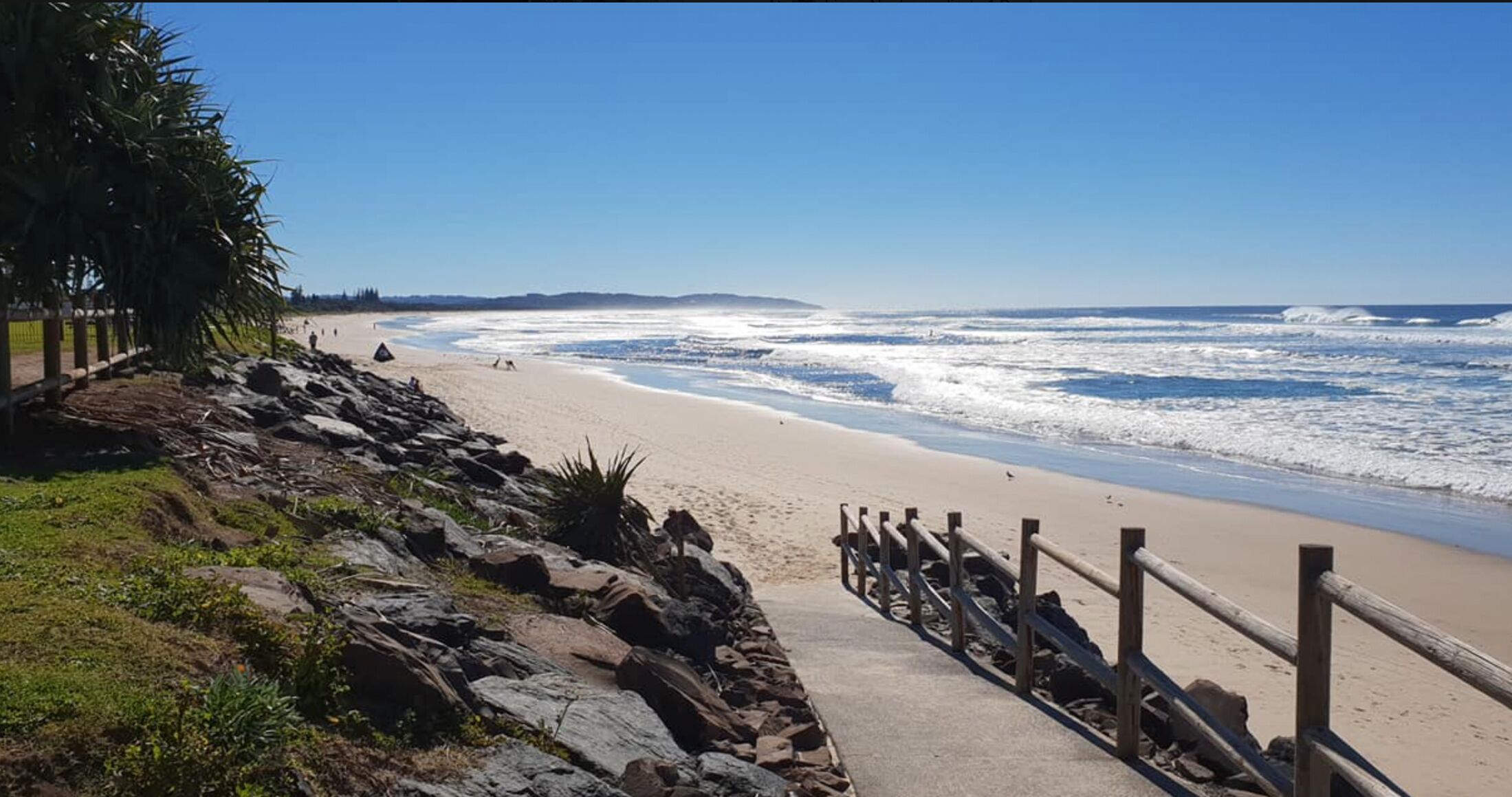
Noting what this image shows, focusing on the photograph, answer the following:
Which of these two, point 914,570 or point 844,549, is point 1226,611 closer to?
point 914,570

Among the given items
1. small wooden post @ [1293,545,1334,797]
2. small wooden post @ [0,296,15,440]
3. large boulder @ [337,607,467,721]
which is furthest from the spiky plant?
small wooden post @ [1293,545,1334,797]

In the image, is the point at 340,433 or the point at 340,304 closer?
the point at 340,433

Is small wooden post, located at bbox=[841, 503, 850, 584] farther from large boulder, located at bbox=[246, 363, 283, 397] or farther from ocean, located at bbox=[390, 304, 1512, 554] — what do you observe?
ocean, located at bbox=[390, 304, 1512, 554]

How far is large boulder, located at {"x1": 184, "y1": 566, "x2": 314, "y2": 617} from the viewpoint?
5168 millimetres

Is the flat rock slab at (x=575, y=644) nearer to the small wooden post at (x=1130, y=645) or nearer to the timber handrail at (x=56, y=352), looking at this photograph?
the small wooden post at (x=1130, y=645)

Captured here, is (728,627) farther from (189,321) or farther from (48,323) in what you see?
(48,323)

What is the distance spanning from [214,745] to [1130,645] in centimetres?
443

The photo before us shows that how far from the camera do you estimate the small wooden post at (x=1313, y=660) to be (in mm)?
4488

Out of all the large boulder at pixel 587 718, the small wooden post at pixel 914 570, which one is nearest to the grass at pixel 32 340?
the small wooden post at pixel 914 570

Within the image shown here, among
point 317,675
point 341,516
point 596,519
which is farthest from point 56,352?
point 317,675

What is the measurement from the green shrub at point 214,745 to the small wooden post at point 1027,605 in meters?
4.71

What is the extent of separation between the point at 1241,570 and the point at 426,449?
966 cm

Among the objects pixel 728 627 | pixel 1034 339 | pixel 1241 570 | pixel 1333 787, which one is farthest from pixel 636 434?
pixel 1034 339

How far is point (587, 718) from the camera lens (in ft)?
17.5
